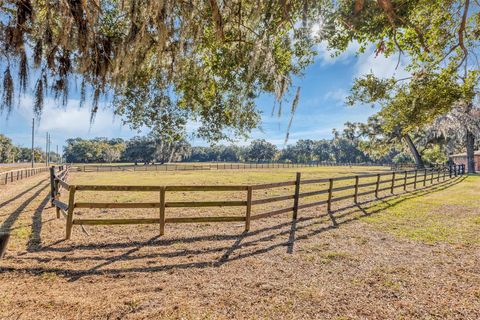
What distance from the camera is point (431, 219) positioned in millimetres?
8523

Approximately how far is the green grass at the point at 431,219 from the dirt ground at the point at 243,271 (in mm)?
78

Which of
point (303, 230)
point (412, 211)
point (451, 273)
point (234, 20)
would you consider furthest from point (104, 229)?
point (412, 211)

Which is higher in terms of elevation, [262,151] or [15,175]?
[262,151]

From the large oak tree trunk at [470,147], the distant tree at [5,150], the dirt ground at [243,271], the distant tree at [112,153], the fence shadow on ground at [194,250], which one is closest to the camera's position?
the dirt ground at [243,271]

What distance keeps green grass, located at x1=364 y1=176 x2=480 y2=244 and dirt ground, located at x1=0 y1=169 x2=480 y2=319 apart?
0.08 metres

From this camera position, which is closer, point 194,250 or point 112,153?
point 194,250

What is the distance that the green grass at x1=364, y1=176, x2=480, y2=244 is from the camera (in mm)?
6691

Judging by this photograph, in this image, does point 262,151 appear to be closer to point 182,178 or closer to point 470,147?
point 470,147

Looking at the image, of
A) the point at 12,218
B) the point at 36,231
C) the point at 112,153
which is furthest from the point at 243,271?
the point at 112,153

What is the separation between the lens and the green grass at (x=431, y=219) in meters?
6.69

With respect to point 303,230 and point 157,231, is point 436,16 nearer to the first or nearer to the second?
point 303,230

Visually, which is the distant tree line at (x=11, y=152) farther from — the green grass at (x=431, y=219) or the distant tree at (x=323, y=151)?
the distant tree at (x=323, y=151)

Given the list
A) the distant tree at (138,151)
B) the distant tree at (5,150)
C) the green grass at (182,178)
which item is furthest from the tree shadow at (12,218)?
the distant tree at (5,150)

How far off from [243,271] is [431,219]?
7.24 meters
